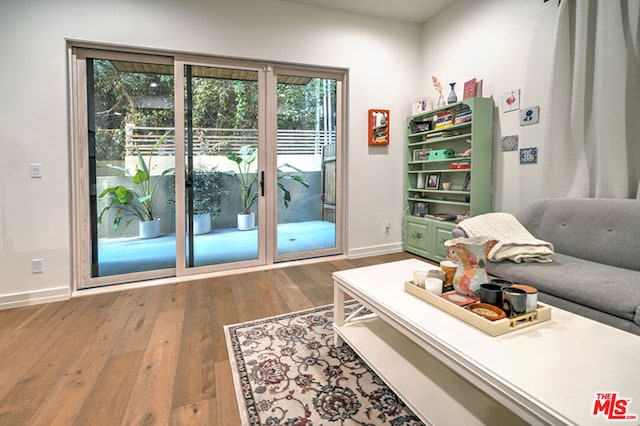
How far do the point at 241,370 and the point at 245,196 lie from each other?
6.93ft

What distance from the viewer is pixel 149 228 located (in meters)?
3.16

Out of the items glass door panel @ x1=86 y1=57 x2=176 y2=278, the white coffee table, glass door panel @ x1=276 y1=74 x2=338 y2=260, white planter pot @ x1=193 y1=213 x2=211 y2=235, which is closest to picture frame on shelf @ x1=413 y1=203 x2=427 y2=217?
glass door panel @ x1=276 y1=74 x2=338 y2=260

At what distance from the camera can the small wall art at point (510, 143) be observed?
9.80ft

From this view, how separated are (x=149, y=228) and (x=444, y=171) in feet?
10.5

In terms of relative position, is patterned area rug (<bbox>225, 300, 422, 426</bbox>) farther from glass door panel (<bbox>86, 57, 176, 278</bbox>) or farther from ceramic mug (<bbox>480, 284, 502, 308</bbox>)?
glass door panel (<bbox>86, 57, 176, 278</bbox>)

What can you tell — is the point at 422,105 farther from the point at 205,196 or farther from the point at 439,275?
the point at 439,275

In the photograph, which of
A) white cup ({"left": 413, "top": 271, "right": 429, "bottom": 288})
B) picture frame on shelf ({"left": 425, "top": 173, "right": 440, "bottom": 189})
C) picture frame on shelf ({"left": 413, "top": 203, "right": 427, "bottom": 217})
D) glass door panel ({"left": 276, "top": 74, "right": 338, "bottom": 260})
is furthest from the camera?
picture frame on shelf ({"left": 413, "top": 203, "right": 427, "bottom": 217})

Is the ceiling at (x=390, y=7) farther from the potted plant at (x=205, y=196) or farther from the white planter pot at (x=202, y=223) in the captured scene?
the white planter pot at (x=202, y=223)

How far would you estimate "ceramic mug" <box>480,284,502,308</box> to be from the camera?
1.25 m

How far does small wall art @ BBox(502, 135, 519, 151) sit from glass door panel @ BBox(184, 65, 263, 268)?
2.54 m

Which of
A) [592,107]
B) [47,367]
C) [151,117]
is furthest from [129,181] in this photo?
[592,107]

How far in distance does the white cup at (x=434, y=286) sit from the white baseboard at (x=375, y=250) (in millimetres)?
2465

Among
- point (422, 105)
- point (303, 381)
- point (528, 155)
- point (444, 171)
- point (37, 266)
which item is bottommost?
point (303, 381)

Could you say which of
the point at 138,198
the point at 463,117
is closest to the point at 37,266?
the point at 138,198
